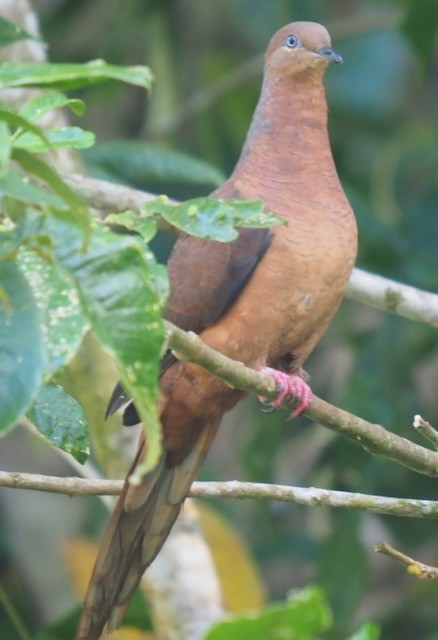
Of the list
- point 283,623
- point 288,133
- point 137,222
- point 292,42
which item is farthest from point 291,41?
point 283,623

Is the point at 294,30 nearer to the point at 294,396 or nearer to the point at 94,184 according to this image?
the point at 94,184

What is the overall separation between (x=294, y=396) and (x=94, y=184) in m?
0.92

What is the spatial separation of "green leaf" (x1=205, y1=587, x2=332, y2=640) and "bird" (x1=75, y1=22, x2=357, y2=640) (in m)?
1.59

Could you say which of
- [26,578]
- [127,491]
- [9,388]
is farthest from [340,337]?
[9,388]

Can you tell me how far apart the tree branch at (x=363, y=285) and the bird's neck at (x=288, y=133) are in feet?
1.04

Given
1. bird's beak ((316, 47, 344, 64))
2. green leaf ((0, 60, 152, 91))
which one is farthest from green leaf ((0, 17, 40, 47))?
green leaf ((0, 60, 152, 91))

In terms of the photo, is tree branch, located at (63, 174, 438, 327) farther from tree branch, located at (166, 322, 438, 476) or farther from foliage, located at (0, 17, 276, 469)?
foliage, located at (0, 17, 276, 469)

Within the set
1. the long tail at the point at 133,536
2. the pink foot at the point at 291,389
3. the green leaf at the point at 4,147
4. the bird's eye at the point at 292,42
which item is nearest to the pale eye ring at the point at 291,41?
the bird's eye at the point at 292,42

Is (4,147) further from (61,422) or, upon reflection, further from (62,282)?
(61,422)

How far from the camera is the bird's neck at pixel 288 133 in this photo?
3.13 metres

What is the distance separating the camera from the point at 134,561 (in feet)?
9.50

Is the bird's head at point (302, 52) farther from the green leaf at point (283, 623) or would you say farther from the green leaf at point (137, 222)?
the green leaf at point (283, 623)

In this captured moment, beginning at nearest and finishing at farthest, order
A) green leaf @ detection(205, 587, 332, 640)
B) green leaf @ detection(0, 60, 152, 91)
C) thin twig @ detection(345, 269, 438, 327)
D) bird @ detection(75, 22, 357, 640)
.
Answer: green leaf @ detection(205, 587, 332, 640)
green leaf @ detection(0, 60, 152, 91)
bird @ detection(75, 22, 357, 640)
thin twig @ detection(345, 269, 438, 327)

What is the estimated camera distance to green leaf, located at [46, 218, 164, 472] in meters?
1.33
